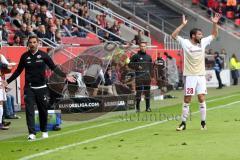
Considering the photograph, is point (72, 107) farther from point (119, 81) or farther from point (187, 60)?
point (187, 60)

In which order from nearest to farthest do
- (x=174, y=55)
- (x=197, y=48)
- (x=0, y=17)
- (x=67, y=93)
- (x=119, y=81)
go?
(x=197, y=48) → (x=67, y=93) → (x=119, y=81) → (x=0, y=17) → (x=174, y=55)

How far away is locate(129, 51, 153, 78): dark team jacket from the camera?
22.2 metres

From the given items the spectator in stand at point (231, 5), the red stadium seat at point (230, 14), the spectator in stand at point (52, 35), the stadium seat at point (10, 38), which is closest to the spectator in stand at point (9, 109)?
the stadium seat at point (10, 38)

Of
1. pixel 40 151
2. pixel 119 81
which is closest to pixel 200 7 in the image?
pixel 119 81

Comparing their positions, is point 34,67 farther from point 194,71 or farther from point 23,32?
point 23,32

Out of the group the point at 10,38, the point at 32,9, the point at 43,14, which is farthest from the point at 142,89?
the point at 32,9

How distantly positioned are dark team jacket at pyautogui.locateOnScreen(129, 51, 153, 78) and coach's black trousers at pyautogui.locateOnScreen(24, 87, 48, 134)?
6.72 m

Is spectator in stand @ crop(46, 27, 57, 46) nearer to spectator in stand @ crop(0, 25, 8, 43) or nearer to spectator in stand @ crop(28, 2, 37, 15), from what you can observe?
spectator in stand @ crop(28, 2, 37, 15)

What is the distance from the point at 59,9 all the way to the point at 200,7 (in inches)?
656

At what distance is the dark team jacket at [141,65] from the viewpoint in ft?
72.9

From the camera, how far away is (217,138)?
1428 cm

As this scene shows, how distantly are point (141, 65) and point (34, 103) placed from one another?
7.17m

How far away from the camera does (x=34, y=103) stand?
15.7 metres

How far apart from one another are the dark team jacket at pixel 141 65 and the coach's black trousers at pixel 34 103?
6720 mm
